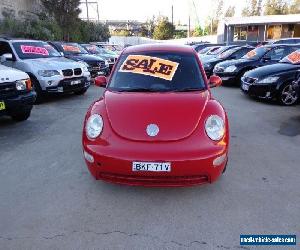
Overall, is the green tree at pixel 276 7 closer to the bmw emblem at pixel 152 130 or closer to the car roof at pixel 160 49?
the car roof at pixel 160 49

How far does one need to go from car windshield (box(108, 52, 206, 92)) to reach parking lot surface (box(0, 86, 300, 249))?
1.26 meters

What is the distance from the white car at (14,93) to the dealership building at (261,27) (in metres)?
38.8

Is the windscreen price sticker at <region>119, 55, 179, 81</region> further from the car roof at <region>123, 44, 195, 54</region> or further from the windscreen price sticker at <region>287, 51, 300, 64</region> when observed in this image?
the windscreen price sticker at <region>287, 51, 300, 64</region>

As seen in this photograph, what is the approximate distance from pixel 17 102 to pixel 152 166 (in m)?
4.09

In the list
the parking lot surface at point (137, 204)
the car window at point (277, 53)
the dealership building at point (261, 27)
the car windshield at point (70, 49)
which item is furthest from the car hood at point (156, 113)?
the dealership building at point (261, 27)

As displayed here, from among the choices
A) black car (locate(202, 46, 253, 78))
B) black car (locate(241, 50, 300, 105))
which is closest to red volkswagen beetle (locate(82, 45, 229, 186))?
black car (locate(241, 50, 300, 105))

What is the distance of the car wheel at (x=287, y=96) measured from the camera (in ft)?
28.9

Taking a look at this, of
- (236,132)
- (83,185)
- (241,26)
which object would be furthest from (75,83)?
(241,26)

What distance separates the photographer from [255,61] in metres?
12.0

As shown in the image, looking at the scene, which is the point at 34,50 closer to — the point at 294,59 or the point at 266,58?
A: the point at 294,59

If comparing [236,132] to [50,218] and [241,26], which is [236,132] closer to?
[50,218]

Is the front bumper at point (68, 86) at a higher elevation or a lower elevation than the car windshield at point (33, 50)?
lower

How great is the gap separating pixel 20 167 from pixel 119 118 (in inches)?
71.7

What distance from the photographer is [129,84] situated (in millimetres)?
4758
